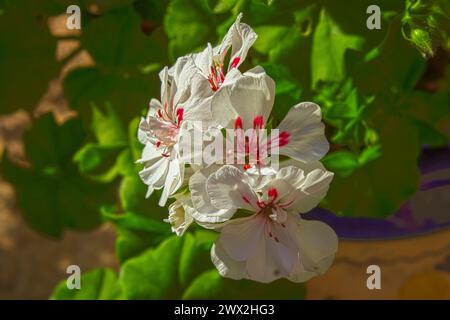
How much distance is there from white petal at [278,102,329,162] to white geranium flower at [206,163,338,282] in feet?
0.05

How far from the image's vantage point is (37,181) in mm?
938

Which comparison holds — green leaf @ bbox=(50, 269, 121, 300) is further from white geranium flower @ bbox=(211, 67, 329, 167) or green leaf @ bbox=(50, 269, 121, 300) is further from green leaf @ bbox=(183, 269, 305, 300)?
white geranium flower @ bbox=(211, 67, 329, 167)

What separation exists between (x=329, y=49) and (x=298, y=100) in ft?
0.27

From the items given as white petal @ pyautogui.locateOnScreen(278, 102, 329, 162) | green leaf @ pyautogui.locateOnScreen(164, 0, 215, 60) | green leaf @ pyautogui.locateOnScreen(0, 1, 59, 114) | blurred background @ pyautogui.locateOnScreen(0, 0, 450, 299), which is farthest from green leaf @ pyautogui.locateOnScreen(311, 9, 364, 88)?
green leaf @ pyautogui.locateOnScreen(0, 1, 59, 114)

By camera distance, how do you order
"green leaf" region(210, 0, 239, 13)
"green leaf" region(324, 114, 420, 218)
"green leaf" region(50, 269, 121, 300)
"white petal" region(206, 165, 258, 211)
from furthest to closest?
"green leaf" region(50, 269, 121, 300) → "green leaf" region(324, 114, 420, 218) → "green leaf" region(210, 0, 239, 13) → "white petal" region(206, 165, 258, 211)

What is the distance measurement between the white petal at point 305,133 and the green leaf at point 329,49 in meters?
0.21

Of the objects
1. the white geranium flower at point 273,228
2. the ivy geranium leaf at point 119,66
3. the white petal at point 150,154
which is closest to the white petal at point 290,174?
the white geranium flower at point 273,228

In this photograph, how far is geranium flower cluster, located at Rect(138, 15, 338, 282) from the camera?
1.71 ft

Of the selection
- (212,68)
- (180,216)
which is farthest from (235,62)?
(180,216)

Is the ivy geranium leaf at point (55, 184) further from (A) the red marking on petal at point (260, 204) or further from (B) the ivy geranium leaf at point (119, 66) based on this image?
(A) the red marking on petal at point (260, 204)

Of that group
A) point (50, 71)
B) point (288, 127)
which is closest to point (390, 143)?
point (288, 127)

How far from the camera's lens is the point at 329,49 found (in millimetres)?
743

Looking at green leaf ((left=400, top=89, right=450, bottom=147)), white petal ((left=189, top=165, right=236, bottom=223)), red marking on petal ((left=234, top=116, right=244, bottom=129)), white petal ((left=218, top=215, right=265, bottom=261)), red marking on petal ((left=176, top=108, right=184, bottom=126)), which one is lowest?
white petal ((left=218, top=215, right=265, bottom=261))

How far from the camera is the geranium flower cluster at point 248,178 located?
0.52m
